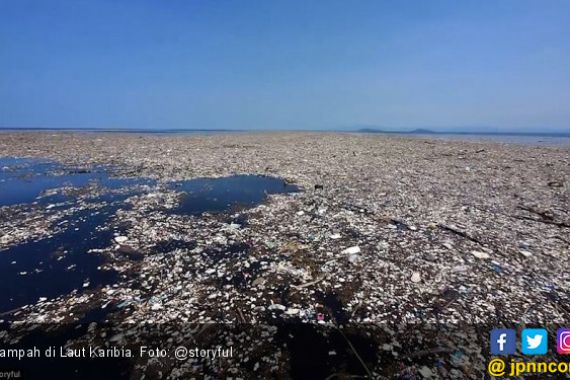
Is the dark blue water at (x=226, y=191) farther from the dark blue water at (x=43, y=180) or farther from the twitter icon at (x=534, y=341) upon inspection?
the twitter icon at (x=534, y=341)

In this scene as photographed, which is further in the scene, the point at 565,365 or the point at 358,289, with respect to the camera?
the point at 358,289

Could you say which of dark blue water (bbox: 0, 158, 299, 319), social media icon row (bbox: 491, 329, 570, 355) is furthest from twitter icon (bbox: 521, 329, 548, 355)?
A: dark blue water (bbox: 0, 158, 299, 319)

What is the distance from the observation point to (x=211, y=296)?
476 cm

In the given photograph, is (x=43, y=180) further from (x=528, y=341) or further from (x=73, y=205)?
(x=528, y=341)

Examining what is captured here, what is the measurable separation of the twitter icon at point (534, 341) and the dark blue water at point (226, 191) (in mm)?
7664

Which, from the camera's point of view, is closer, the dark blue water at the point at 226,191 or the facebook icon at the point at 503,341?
the facebook icon at the point at 503,341

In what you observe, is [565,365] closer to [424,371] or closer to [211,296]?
[424,371]

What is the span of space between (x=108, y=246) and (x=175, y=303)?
Answer: 10.4ft

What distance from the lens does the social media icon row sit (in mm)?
3668

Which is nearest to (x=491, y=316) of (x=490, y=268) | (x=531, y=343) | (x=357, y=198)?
(x=531, y=343)

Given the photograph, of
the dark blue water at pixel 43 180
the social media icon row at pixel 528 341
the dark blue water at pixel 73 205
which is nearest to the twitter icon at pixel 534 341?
the social media icon row at pixel 528 341

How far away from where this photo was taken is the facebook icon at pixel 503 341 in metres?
3.66

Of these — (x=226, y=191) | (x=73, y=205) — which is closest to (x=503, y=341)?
(x=226, y=191)

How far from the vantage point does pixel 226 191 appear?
11.8 meters
